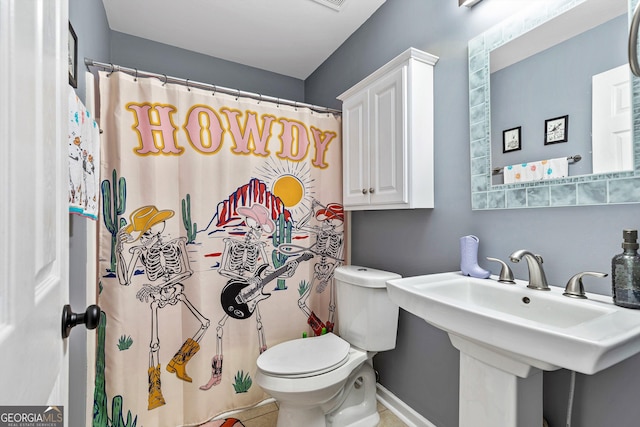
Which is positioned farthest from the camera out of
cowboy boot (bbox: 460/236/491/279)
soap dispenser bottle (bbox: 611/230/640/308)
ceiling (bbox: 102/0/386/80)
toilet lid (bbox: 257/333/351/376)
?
ceiling (bbox: 102/0/386/80)

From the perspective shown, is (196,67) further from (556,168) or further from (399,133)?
(556,168)

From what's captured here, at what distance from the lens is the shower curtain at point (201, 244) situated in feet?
4.85

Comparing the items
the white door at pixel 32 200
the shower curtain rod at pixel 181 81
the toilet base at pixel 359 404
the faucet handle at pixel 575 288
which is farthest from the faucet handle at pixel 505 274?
the shower curtain rod at pixel 181 81

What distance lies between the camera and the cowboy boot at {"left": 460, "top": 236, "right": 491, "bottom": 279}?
1245 millimetres

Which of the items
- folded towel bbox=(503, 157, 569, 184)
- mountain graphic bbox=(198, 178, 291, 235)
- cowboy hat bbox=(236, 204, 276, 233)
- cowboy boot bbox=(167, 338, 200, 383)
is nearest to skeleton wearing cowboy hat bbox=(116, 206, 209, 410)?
cowboy boot bbox=(167, 338, 200, 383)

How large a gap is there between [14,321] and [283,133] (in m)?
1.71

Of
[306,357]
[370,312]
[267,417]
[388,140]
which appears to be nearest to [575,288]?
[370,312]

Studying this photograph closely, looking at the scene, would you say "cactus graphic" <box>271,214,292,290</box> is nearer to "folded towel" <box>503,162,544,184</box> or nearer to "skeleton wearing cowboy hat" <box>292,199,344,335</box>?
"skeleton wearing cowboy hat" <box>292,199,344,335</box>

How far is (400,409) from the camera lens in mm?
1672

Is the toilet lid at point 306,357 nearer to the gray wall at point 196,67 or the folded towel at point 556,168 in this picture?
the folded towel at point 556,168

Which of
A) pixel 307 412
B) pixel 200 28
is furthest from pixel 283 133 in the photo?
pixel 307 412

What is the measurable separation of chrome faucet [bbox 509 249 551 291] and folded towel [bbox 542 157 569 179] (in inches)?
11.6

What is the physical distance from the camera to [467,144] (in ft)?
4.47

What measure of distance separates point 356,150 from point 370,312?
3.13 feet
